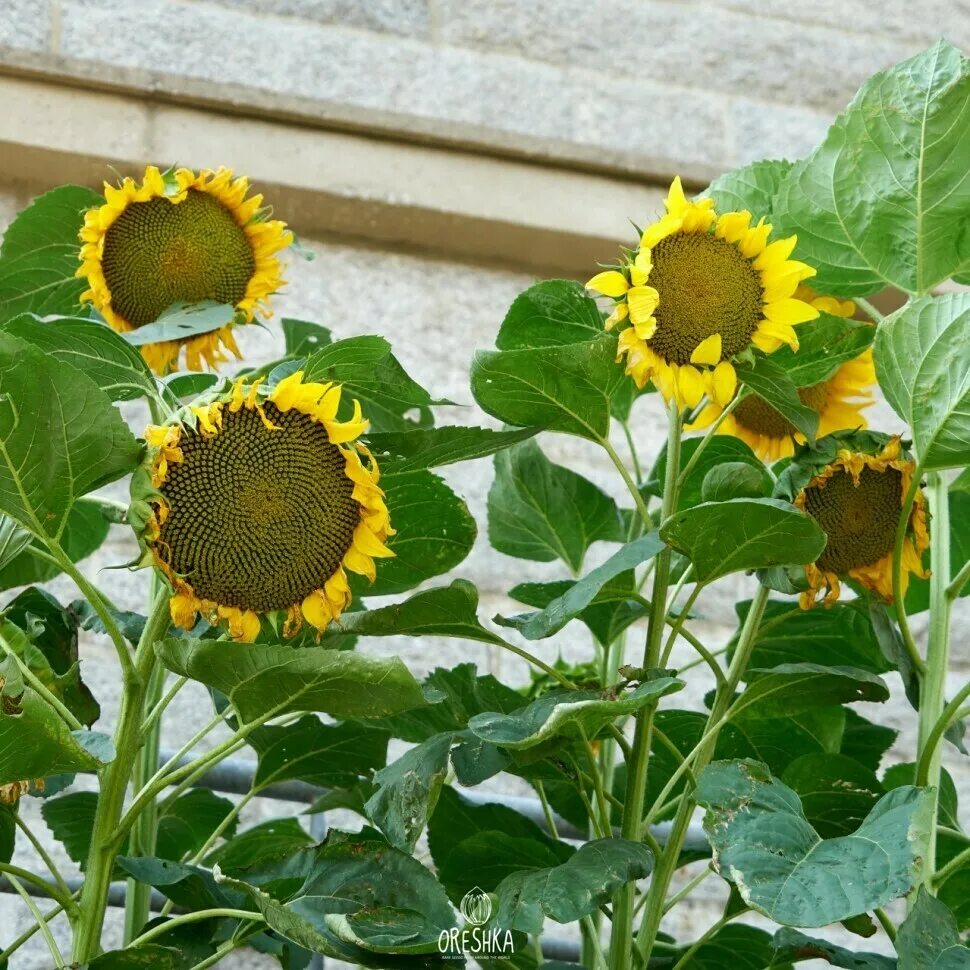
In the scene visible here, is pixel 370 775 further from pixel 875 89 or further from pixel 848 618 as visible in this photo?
Answer: pixel 875 89

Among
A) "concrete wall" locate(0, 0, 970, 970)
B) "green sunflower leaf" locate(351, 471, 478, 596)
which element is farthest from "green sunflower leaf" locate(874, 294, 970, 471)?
"concrete wall" locate(0, 0, 970, 970)

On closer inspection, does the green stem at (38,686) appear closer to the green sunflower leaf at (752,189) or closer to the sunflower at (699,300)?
the sunflower at (699,300)

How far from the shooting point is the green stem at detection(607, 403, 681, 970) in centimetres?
72

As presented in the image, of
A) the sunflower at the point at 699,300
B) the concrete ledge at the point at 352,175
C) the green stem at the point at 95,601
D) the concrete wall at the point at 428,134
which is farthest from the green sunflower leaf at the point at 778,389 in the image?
the concrete ledge at the point at 352,175

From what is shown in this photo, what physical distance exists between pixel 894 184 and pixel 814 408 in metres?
0.15

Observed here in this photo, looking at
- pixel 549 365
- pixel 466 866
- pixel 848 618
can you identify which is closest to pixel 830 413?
pixel 848 618

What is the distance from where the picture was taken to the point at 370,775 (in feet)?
2.88

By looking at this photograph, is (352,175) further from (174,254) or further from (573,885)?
(573,885)

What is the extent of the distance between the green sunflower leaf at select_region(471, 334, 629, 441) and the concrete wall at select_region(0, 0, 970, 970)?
650mm

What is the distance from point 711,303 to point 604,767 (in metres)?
0.31

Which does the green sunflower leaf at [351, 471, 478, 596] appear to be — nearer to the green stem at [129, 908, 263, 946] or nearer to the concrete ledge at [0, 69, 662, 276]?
→ the green stem at [129, 908, 263, 946]

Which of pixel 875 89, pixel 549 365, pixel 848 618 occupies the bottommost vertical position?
pixel 848 618

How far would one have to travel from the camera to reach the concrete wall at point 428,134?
1558mm

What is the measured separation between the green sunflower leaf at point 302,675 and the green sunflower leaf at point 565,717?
37 mm
